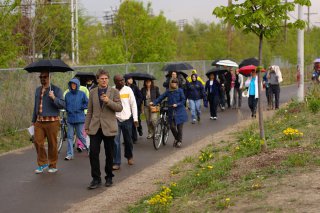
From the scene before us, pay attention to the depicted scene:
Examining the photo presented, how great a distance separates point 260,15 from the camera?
10453 millimetres

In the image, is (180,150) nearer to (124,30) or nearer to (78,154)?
(78,154)

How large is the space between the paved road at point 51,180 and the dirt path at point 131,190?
0.19 meters

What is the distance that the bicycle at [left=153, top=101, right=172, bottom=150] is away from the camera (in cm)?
1443

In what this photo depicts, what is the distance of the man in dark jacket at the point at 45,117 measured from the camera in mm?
11336

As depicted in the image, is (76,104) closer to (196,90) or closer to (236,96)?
(196,90)

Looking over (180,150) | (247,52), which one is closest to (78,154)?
(180,150)

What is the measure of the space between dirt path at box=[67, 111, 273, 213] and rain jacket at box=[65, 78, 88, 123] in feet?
6.52

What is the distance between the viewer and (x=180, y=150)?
14.2m

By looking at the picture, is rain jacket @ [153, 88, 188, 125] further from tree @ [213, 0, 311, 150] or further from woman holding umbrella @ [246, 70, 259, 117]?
woman holding umbrella @ [246, 70, 259, 117]

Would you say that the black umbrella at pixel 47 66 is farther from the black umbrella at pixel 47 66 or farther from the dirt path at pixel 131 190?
the dirt path at pixel 131 190

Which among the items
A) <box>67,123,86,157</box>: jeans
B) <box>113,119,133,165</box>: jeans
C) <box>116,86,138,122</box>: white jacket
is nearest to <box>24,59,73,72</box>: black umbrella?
<box>116,86,138,122</box>: white jacket

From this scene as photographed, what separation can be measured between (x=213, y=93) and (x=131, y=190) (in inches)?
→ 451

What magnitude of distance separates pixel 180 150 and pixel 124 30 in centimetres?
1642

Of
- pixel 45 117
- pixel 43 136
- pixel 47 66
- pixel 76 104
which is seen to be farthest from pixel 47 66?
pixel 76 104
